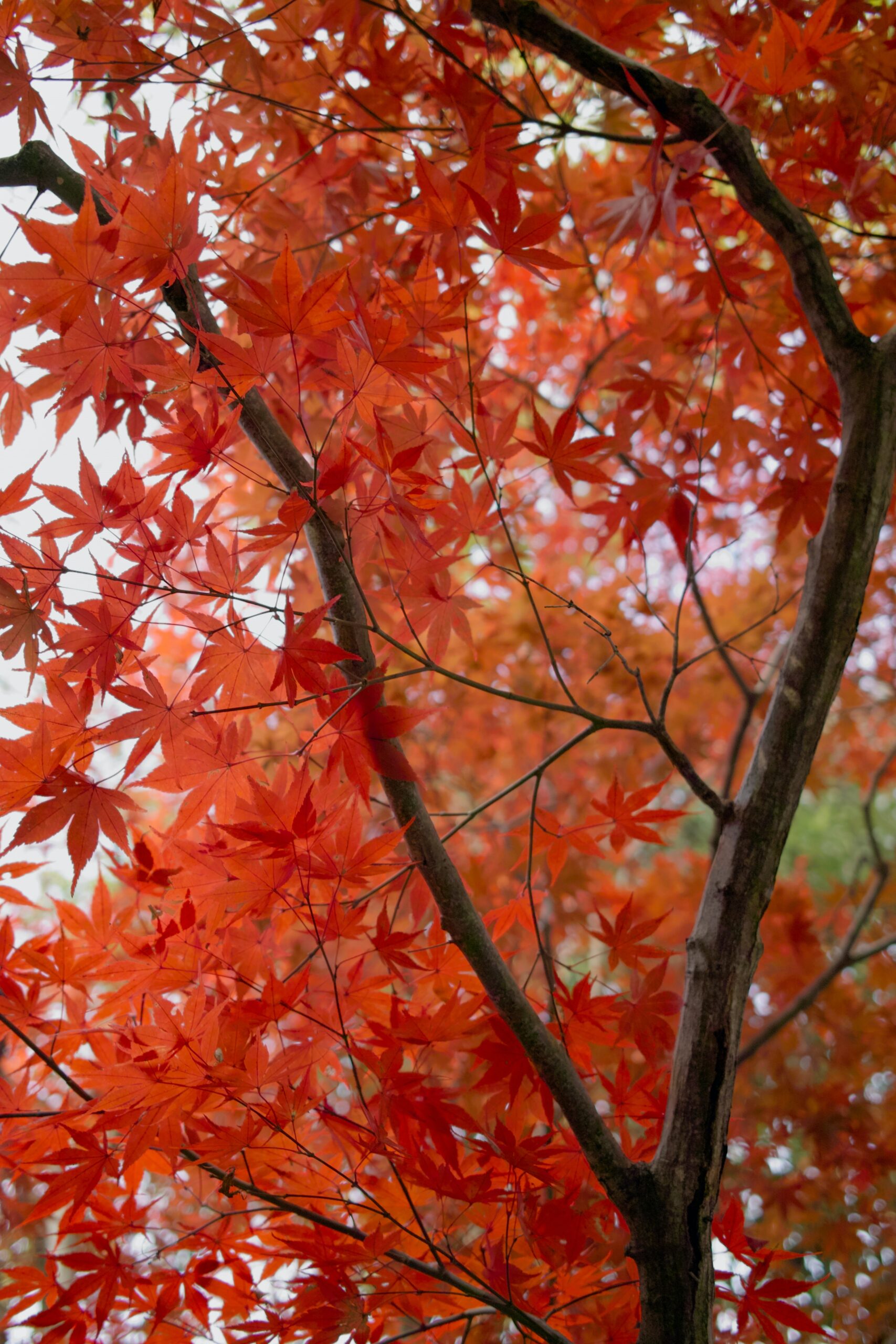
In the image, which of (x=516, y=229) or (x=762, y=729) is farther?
(x=762, y=729)

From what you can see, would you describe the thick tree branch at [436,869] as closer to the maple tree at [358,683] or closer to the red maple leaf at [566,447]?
the maple tree at [358,683]

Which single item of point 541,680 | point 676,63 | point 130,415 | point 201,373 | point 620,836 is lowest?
point 620,836

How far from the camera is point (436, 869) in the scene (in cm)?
77

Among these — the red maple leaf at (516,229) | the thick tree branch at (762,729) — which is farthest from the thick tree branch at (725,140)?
the red maple leaf at (516,229)

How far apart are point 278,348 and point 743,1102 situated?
1.89 meters

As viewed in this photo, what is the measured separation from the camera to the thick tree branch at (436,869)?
0.75 meters

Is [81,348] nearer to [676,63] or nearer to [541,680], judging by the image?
[676,63]

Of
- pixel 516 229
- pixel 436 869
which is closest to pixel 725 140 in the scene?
pixel 516 229

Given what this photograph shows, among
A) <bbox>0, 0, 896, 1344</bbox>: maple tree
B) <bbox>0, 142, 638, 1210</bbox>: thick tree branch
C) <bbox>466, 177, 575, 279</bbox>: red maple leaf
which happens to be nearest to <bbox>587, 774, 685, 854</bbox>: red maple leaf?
<bbox>0, 0, 896, 1344</bbox>: maple tree

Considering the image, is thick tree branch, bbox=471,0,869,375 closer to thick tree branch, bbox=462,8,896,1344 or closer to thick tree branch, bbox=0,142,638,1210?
thick tree branch, bbox=462,8,896,1344

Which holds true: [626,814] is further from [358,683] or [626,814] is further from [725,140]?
[725,140]

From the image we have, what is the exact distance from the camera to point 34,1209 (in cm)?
69

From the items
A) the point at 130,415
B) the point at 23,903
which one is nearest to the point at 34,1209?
the point at 23,903

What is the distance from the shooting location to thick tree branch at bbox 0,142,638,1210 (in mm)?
752
